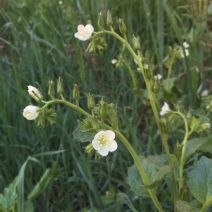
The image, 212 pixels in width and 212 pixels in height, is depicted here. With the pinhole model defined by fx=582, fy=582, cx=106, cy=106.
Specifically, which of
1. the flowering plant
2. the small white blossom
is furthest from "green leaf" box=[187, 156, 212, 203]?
the small white blossom

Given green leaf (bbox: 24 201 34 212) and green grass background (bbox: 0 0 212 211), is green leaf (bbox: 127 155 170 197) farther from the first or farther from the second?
green leaf (bbox: 24 201 34 212)

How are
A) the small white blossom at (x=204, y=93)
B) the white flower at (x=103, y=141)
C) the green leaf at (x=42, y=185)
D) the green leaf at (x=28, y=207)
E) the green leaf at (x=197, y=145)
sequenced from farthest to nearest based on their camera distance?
1. the small white blossom at (x=204, y=93)
2. the green leaf at (x=42, y=185)
3. the green leaf at (x=28, y=207)
4. the green leaf at (x=197, y=145)
5. the white flower at (x=103, y=141)

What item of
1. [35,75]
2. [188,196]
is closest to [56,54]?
[35,75]

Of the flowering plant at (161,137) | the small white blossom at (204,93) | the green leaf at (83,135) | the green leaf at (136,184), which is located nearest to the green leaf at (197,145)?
the flowering plant at (161,137)

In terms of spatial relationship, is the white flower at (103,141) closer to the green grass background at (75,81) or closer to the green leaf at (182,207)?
the green leaf at (182,207)

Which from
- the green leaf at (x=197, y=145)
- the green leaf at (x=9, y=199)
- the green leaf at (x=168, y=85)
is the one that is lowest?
the green leaf at (x=9, y=199)
